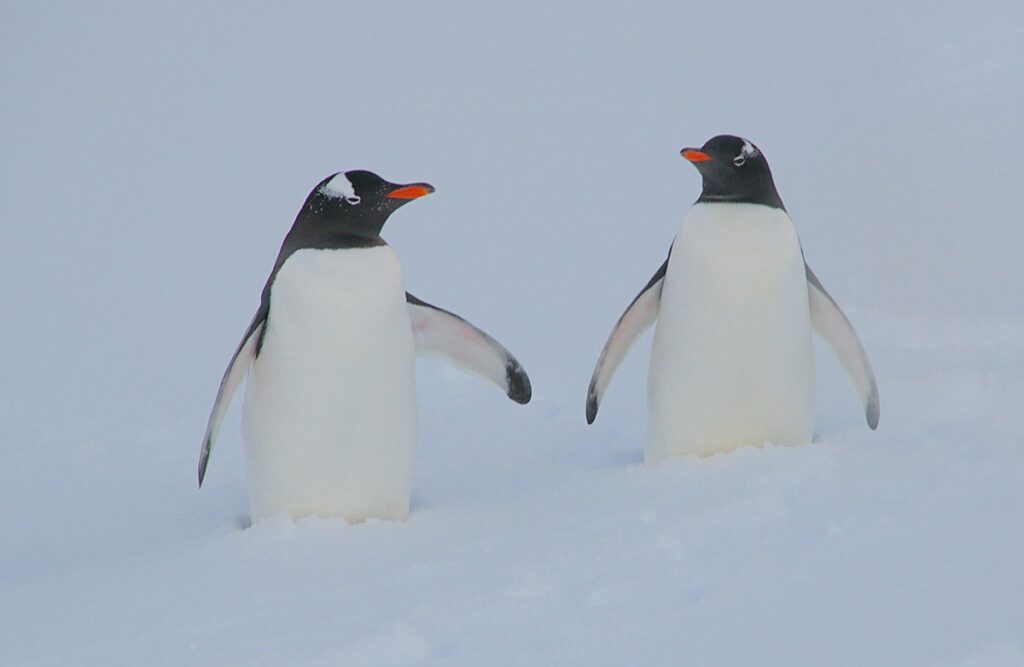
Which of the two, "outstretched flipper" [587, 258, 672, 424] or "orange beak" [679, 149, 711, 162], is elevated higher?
"orange beak" [679, 149, 711, 162]

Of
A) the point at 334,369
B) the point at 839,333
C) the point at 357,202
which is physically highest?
the point at 357,202

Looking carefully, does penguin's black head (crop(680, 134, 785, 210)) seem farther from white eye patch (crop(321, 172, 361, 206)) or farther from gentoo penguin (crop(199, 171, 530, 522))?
white eye patch (crop(321, 172, 361, 206))

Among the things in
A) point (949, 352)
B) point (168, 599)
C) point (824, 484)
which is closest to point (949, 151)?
point (949, 352)

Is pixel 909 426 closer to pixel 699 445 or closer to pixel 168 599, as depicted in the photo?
pixel 699 445

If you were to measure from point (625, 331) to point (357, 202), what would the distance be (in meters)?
1.02

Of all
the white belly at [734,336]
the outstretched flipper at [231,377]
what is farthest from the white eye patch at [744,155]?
the outstretched flipper at [231,377]

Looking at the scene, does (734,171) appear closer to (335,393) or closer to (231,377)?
(335,393)

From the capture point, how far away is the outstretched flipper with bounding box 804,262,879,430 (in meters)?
4.07

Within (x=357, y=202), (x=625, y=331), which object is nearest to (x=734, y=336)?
(x=625, y=331)

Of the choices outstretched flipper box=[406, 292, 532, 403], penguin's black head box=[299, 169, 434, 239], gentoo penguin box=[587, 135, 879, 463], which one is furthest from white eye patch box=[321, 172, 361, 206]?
gentoo penguin box=[587, 135, 879, 463]

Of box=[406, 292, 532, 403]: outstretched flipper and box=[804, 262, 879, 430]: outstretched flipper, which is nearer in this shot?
box=[406, 292, 532, 403]: outstretched flipper

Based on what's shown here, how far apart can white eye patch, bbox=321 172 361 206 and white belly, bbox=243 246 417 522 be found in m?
0.13

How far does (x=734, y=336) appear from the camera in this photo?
3.87 metres

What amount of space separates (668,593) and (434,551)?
682 mm
